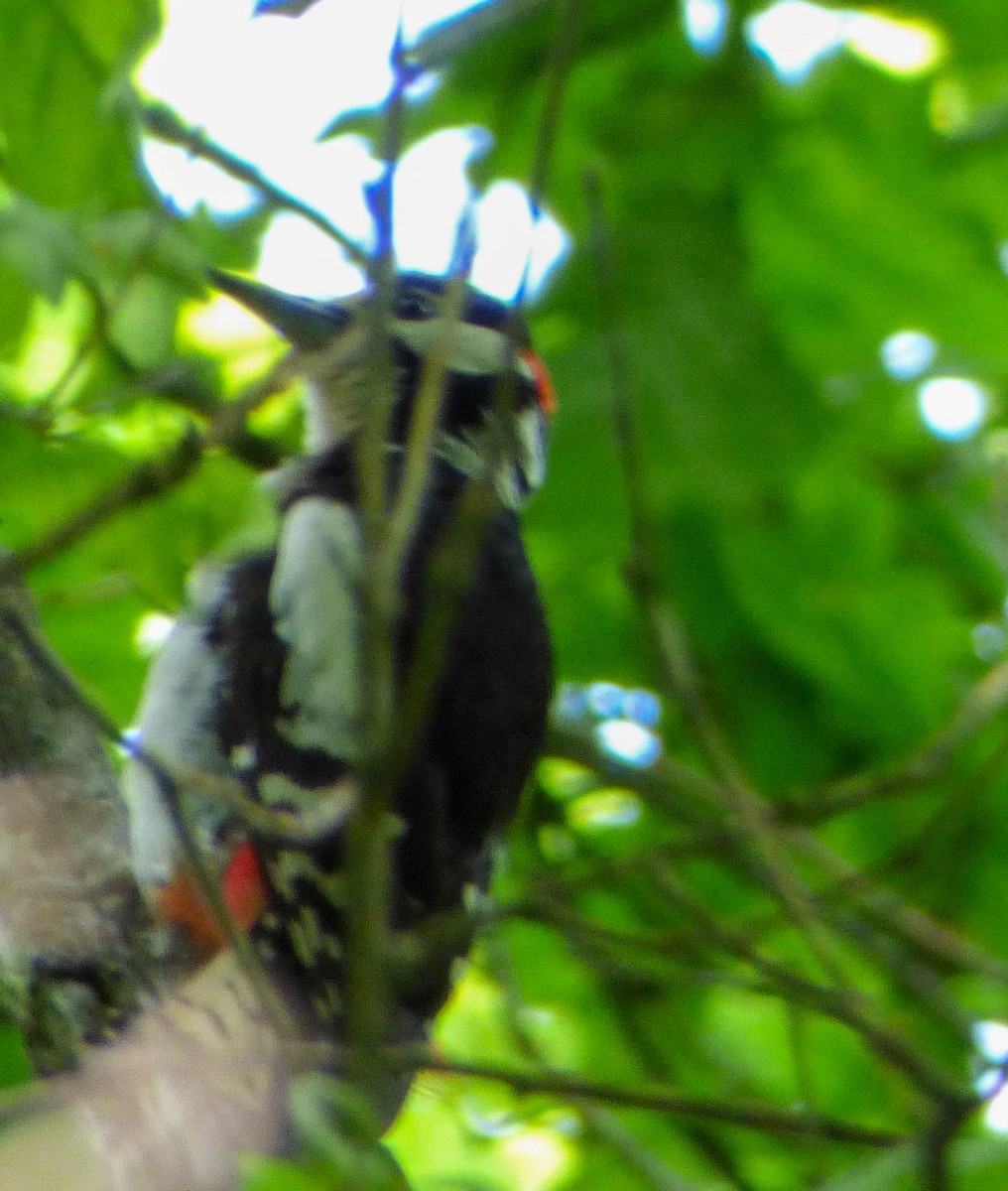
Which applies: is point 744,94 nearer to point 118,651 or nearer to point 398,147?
point 118,651

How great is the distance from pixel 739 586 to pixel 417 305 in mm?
719

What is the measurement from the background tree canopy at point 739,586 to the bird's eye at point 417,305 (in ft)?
0.76

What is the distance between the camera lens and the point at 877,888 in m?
2.94

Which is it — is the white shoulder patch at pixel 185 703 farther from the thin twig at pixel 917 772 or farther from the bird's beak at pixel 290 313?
the thin twig at pixel 917 772

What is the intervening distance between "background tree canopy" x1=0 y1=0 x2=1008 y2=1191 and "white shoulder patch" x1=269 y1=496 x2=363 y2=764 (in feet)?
0.66

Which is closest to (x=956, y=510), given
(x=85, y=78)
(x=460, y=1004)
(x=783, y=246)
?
(x=783, y=246)

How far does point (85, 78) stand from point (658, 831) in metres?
1.90

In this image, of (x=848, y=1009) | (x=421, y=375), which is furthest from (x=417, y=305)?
(x=848, y=1009)

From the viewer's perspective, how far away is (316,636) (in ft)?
7.86

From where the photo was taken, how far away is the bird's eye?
308 cm

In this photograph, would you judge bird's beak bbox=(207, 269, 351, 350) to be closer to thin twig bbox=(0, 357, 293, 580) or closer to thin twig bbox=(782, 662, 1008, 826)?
thin twig bbox=(782, 662, 1008, 826)

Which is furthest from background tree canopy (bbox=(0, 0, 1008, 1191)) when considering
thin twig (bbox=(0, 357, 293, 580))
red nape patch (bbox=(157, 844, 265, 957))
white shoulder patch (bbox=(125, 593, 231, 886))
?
thin twig (bbox=(0, 357, 293, 580))

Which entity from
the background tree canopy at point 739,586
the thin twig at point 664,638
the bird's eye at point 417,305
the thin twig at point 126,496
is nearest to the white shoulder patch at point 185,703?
the background tree canopy at point 739,586

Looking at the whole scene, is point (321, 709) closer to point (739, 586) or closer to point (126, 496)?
point (739, 586)
